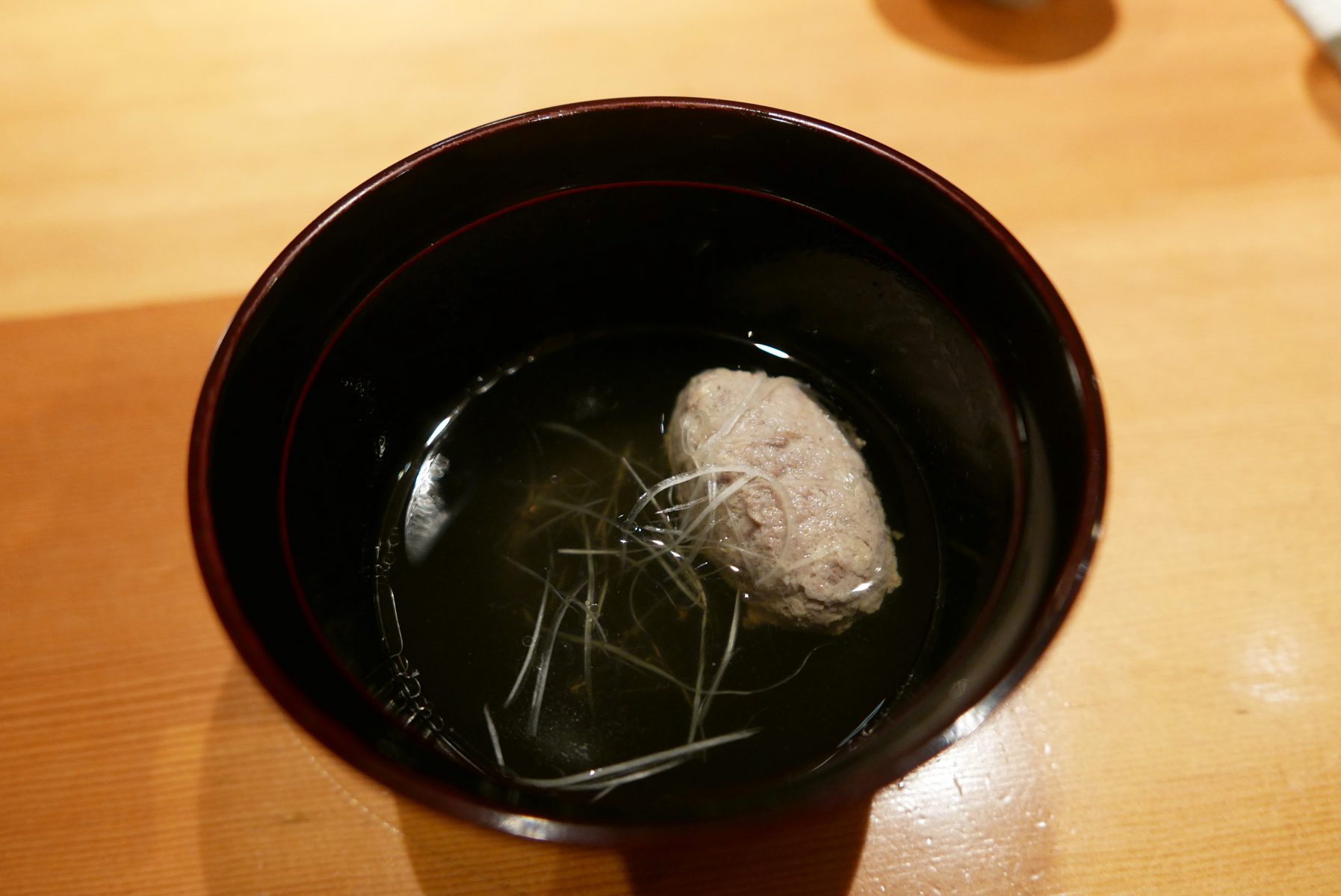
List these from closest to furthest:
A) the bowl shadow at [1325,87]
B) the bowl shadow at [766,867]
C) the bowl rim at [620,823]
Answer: the bowl rim at [620,823] < the bowl shadow at [766,867] < the bowl shadow at [1325,87]

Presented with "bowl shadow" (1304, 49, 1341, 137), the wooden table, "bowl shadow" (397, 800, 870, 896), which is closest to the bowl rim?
the wooden table

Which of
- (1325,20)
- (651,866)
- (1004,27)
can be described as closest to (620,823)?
(651,866)

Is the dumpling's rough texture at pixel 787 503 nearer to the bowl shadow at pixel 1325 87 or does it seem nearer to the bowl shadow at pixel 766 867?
the bowl shadow at pixel 766 867

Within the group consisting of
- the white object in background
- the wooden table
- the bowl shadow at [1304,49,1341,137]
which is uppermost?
the white object in background

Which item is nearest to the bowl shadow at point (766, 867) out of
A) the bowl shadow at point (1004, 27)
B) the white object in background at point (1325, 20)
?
the bowl shadow at point (1004, 27)

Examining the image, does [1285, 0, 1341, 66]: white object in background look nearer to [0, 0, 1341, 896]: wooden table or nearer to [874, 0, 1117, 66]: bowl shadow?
[0, 0, 1341, 896]: wooden table

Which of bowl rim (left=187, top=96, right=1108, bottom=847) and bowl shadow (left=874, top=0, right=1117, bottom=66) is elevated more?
bowl shadow (left=874, top=0, right=1117, bottom=66)
